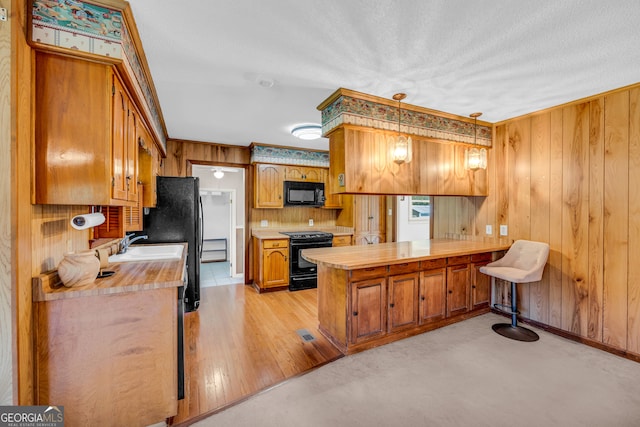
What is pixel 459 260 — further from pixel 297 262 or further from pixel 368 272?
pixel 297 262

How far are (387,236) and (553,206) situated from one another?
295cm

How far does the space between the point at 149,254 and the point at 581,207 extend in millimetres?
4272

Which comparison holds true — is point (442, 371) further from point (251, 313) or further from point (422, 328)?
point (251, 313)

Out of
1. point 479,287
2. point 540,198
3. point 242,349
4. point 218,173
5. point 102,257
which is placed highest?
point 218,173

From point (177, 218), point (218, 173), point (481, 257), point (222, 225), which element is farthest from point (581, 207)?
point (222, 225)

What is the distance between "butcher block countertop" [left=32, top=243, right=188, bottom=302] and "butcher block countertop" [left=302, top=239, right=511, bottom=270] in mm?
1169

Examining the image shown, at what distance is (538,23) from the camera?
161cm

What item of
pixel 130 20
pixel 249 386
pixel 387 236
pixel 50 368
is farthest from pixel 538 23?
pixel 387 236

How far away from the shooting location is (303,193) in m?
4.88

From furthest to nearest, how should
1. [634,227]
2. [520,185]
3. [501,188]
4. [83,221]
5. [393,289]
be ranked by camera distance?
[501,188], [520,185], [393,289], [634,227], [83,221]

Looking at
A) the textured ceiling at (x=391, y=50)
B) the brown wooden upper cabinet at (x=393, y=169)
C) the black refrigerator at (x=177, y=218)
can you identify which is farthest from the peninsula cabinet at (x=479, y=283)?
the black refrigerator at (x=177, y=218)

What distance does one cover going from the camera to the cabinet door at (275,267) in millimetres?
4316

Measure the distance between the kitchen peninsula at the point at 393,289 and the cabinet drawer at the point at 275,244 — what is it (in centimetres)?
163

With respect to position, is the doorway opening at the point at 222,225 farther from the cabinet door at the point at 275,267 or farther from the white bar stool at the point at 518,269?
the white bar stool at the point at 518,269
